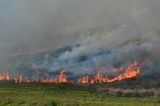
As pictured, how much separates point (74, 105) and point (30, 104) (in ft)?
61.9

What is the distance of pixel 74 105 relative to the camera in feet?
516

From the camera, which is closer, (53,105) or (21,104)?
(53,105)

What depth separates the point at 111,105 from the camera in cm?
16275

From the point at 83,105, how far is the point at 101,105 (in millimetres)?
9005

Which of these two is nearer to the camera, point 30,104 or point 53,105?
point 53,105

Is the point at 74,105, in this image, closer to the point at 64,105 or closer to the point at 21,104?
the point at 64,105

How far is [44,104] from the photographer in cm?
15575

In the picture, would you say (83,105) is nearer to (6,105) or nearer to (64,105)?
(64,105)

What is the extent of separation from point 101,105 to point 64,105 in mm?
16737

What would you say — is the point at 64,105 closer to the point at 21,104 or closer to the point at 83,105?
the point at 83,105

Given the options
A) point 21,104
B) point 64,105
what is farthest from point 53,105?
point 21,104

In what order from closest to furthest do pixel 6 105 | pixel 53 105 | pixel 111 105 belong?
pixel 53 105 → pixel 6 105 → pixel 111 105

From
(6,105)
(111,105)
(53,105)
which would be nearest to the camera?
(53,105)

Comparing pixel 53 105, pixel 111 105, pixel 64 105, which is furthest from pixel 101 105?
pixel 53 105
